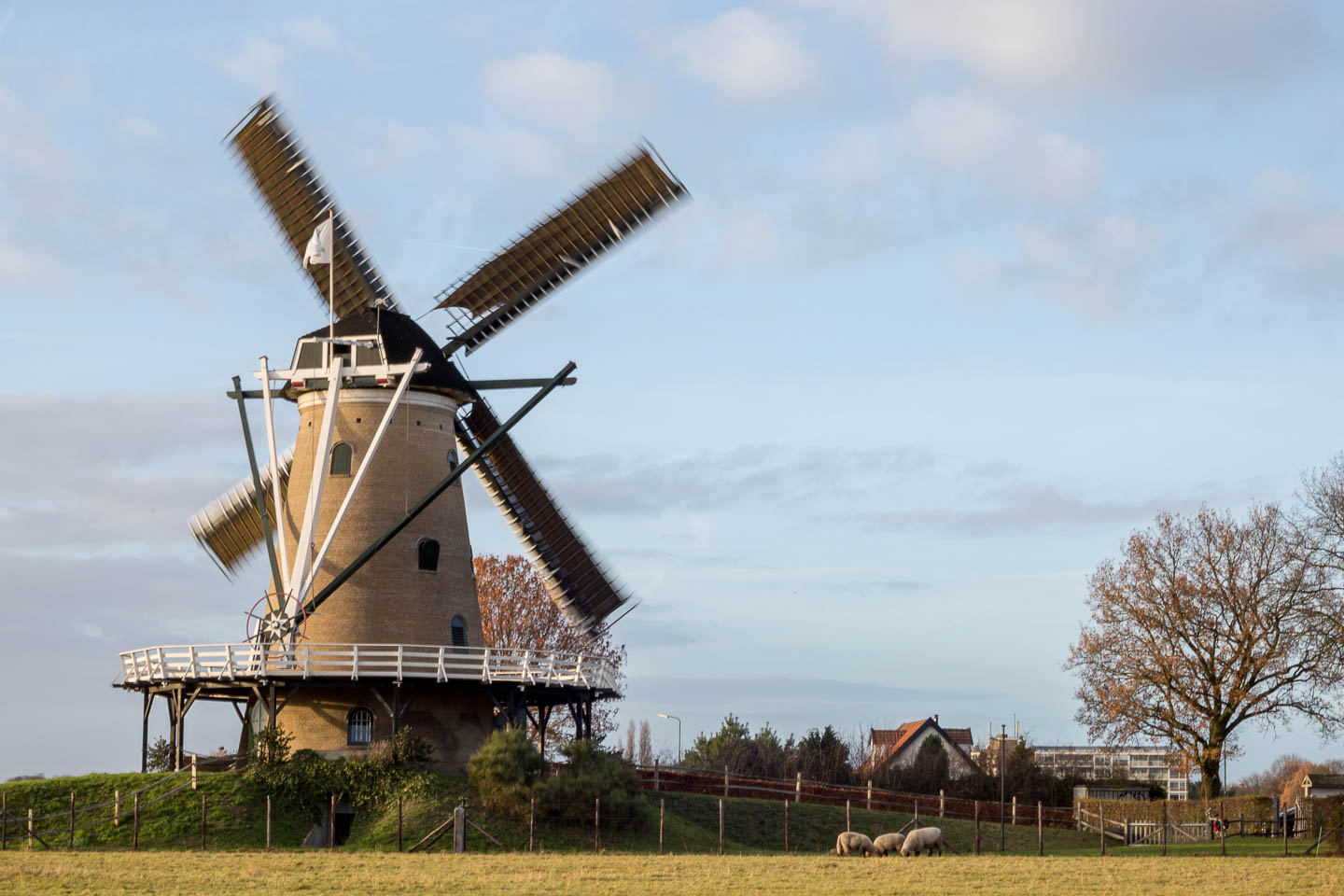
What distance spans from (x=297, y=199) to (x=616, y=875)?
2122 cm

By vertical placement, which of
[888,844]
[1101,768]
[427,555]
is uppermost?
[427,555]

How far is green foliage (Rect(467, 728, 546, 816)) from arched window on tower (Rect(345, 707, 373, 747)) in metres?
2.82

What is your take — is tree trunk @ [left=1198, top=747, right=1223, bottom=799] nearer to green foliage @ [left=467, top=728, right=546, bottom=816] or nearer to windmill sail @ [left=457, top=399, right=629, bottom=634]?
windmill sail @ [left=457, top=399, right=629, bottom=634]

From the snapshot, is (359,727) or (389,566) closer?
(359,727)

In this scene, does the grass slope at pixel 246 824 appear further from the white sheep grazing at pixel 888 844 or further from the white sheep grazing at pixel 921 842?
the white sheep grazing at pixel 921 842

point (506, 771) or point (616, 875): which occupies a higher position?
point (506, 771)

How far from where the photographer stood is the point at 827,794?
48625mm

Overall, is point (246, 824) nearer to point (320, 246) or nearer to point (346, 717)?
point (346, 717)

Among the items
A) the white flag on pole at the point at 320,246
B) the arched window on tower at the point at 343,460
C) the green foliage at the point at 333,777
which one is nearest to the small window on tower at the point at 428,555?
the arched window on tower at the point at 343,460

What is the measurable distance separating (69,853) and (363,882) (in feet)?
31.1

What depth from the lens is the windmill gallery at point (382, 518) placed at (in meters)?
35.4

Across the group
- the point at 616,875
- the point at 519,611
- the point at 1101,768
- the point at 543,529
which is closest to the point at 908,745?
the point at 1101,768

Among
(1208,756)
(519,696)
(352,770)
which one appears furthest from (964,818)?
(352,770)

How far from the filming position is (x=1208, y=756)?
49.2 m
